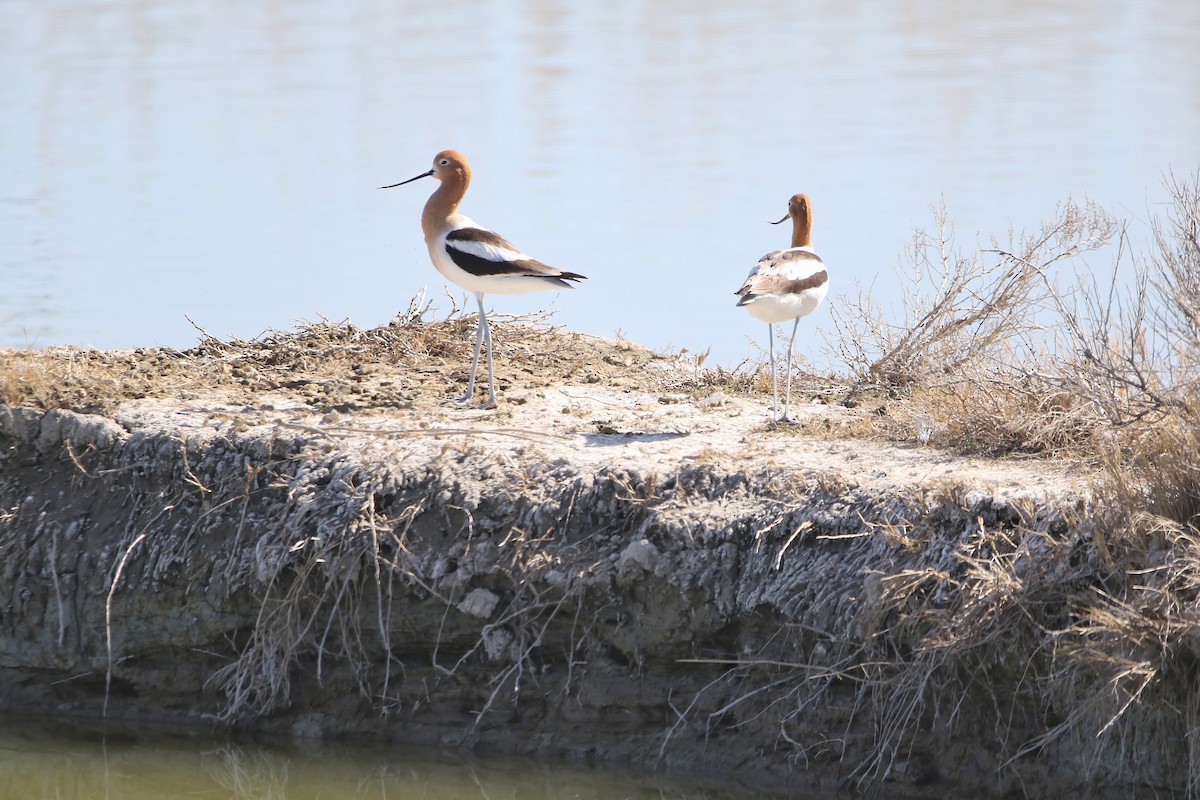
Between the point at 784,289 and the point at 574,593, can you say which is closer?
the point at 574,593

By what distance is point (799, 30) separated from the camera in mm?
38562

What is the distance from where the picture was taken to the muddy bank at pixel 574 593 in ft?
21.2

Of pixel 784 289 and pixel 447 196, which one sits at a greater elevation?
pixel 447 196

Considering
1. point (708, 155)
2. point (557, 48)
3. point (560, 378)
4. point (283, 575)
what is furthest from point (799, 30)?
point (283, 575)

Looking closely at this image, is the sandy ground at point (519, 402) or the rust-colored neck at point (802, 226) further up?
the rust-colored neck at point (802, 226)

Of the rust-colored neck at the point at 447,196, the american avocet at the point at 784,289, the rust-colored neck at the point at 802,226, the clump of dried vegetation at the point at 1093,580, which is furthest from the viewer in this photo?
the rust-colored neck at the point at 802,226

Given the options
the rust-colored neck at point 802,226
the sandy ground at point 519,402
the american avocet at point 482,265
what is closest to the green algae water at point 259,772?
the sandy ground at point 519,402

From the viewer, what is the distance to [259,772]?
24.6 ft

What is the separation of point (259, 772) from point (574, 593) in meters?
1.89

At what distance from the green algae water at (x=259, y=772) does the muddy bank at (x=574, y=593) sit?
119mm

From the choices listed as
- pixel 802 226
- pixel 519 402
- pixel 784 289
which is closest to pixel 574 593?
pixel 519 402

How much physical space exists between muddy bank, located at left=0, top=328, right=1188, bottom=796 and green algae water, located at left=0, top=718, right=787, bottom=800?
0.12m

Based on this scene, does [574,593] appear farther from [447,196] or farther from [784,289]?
[447,196]

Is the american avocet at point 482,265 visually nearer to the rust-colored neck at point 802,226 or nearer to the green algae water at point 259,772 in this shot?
the rust-colored neck at point 802,226
